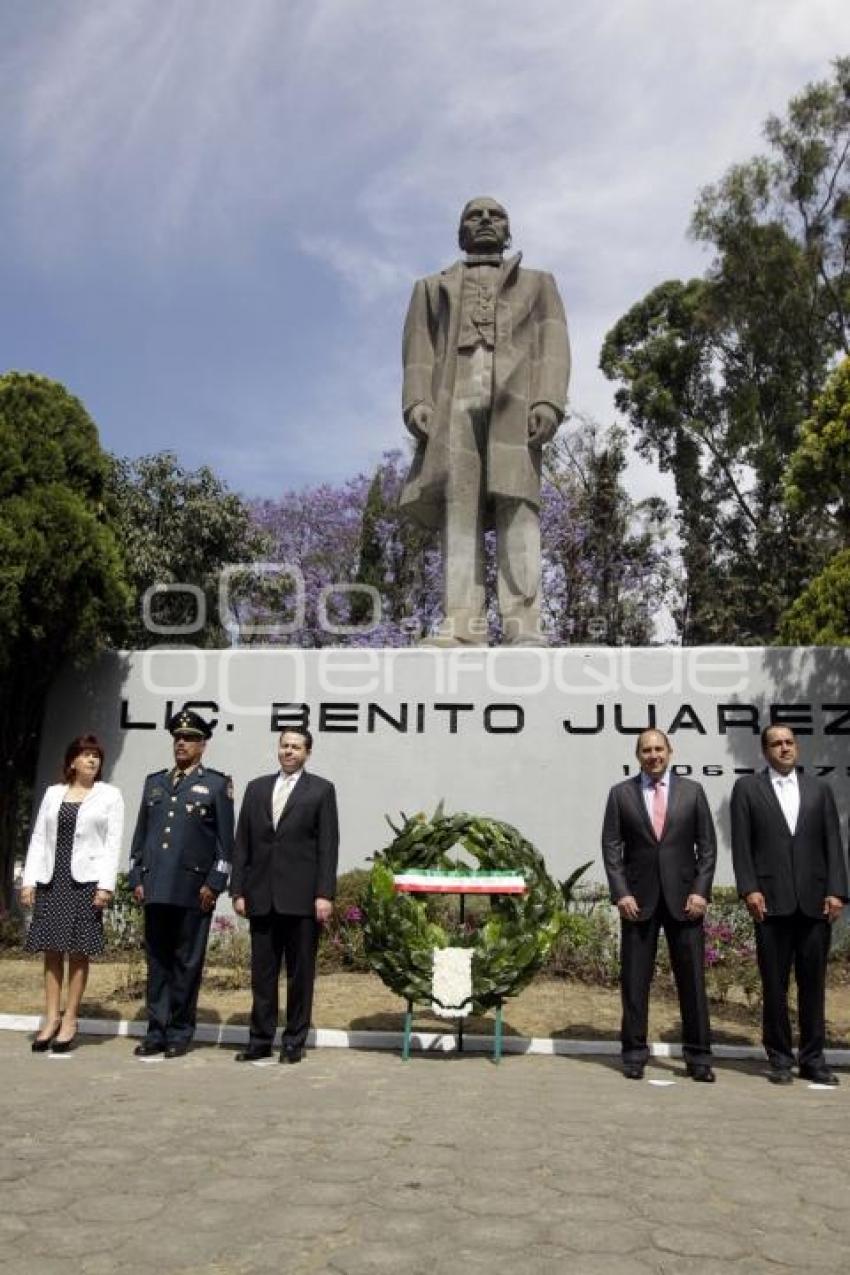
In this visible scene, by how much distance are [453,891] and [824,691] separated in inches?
177

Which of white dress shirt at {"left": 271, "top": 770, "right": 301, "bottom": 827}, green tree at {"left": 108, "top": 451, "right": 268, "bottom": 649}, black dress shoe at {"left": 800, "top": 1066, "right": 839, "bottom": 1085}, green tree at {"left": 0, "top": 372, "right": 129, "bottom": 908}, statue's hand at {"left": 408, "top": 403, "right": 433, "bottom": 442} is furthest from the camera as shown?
green tree at {"left": 108, "top": 451, "right": 268, "bottom": 649}

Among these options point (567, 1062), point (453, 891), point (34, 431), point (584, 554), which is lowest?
point (567, 1062)

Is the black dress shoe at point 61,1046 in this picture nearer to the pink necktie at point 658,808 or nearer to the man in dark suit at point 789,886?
the pink necktie at point 658,808

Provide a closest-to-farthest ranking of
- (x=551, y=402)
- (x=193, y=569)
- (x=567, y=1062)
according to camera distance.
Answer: (x=567, y=1062) < (x=551, y=402) < (x=193, y=569)

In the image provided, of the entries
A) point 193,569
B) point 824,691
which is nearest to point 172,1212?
point 824,691

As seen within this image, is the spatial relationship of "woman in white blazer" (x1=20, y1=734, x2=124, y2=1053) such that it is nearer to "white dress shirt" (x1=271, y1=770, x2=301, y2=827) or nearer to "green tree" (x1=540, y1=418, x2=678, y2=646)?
"white dress shirt" (x1=271, y1=770, x2=301, y2=827)

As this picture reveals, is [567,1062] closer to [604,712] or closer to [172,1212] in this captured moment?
[172,1212]

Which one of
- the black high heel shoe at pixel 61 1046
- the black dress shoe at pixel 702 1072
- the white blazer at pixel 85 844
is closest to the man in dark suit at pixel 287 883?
the white blazer at pixel 85 844

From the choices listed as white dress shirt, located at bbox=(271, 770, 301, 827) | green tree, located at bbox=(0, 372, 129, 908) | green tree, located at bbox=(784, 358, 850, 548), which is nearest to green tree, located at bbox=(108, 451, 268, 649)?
green tree, located at bbox=(0, 372, 129, 908)

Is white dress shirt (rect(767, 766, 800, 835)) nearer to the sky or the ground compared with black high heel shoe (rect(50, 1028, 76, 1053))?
nearer to the sky

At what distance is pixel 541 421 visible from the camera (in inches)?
385

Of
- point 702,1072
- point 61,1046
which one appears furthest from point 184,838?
point 702,1072

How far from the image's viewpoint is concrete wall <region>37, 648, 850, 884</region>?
8680mm

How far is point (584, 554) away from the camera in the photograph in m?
25.3
